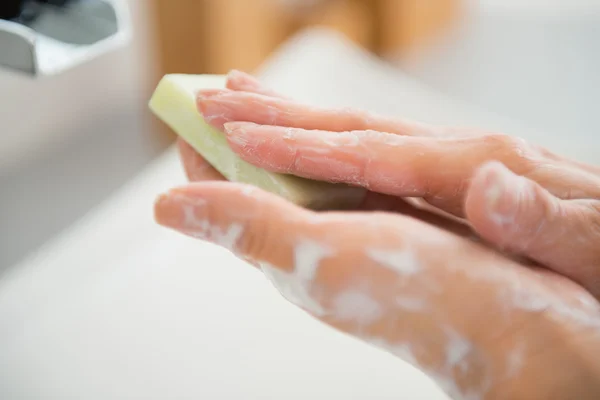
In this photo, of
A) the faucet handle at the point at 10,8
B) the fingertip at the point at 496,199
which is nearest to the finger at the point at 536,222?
the fingertip at the point at 496,199

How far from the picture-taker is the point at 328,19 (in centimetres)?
137

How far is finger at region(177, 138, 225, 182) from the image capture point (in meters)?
0.46

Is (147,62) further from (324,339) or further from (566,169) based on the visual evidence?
(566,169)

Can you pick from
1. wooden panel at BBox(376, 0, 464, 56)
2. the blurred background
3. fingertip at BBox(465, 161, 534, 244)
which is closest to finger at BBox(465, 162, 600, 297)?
fingertip at BBox(465, 161, 534, 244)

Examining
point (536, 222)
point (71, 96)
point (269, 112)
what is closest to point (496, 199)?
point (536, 222)

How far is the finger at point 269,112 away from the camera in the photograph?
0.40m

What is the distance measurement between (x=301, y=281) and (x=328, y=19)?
3.74 ft

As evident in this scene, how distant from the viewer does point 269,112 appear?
0.40 m

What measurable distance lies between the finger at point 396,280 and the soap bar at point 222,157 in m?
0.06

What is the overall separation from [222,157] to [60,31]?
17 centimetres

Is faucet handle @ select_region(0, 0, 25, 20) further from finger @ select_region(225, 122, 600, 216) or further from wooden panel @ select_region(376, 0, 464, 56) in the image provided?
wooden panel @ select_region(376, 0, 464, 56)

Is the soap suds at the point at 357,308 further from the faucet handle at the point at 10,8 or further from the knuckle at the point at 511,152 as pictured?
the faucet handle at the point at 10,8

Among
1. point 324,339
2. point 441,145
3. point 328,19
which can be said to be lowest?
point 324,339

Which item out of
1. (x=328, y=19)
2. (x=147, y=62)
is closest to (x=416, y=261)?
(x=147, y=62)
